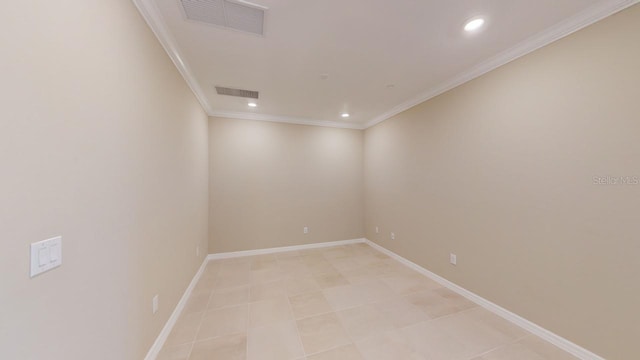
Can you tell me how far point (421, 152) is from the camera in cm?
318

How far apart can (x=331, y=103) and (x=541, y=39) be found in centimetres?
235

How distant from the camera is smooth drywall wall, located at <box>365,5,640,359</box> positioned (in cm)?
148

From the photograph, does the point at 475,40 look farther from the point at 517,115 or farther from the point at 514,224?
A: the point at 514,224

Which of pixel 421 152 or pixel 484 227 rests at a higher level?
pixel 421 152

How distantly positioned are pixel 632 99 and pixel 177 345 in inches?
152

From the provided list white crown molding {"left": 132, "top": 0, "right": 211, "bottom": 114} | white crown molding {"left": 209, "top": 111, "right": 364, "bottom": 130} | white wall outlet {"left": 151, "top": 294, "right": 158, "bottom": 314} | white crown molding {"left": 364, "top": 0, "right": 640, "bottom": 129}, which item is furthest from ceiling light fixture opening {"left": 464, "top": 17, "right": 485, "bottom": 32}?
white wall outlet {"left": 151, "top": 294, "right": 158, "bottom": 314}

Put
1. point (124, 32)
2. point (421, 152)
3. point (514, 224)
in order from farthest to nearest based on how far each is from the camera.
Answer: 1. point (421, 152)
2. point (514, 224)
3. point (124, 32)

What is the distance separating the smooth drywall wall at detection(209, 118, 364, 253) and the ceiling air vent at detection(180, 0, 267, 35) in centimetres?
Answer: 227

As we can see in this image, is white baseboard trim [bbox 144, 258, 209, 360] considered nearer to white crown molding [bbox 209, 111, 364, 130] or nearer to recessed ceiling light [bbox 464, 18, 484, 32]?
white crown molding [bbox 209, 111, 364, 130]

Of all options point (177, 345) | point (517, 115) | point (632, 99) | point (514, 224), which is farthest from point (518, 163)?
point (177, 345)

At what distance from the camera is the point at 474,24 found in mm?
1748

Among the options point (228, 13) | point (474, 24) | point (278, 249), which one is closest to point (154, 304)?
point (228, 13)

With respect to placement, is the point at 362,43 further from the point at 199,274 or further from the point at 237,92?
the point at 199,274

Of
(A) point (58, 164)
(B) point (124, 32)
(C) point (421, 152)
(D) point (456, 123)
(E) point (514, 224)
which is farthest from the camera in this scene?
(C) point (421, 152)
